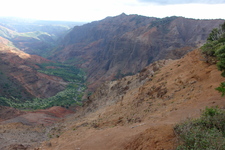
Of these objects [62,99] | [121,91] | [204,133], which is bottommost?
[62,99]

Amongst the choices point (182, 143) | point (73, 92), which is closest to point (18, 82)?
point (73, 92)

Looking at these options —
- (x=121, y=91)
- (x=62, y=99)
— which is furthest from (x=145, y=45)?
(x=121, y=91)

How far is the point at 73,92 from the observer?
66312 mm

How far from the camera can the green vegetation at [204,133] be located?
18.0ft

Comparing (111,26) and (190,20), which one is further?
(111,26)

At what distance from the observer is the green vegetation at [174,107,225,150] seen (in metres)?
5.50

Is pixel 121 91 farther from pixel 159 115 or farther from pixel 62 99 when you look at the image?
pixel 62 99

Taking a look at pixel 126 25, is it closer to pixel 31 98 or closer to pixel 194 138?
pixel 31 98

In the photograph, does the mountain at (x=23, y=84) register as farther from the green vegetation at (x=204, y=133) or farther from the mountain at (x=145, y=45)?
the green vegetation at (x=204, y=133)

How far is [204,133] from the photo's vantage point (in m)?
6.10

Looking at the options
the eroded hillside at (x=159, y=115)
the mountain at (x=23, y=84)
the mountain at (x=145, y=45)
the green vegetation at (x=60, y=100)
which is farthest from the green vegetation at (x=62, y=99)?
the eroded hillside at (x=159, y=115)

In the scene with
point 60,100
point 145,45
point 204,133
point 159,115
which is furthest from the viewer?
point 145,45

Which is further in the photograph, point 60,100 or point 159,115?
point 60,100

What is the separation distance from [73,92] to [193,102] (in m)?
57.2
